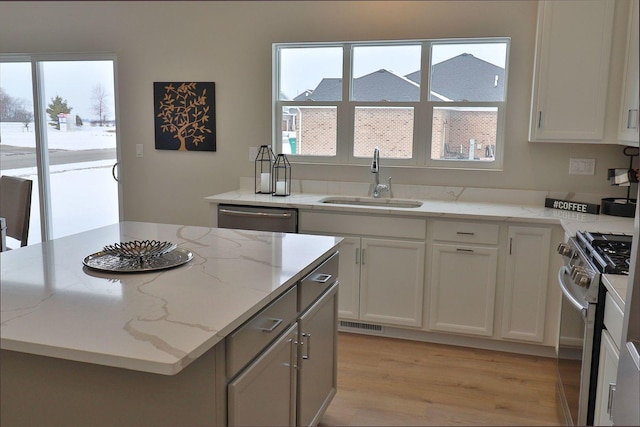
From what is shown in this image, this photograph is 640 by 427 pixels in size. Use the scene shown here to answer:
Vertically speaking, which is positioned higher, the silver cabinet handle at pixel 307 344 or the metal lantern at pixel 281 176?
the metal lantern at pixel 281 176

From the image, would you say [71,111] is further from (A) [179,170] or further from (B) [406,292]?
(B) [406,292]

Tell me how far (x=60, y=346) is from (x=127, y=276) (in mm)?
548

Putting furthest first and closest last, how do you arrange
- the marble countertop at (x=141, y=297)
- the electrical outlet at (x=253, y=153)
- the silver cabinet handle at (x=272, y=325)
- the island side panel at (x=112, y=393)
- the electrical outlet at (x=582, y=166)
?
1. the electrical outlet at (x=253, y=153)
2. the electrical outlet at (x=582, y=166)
3. the silver cabinet handle at (x=272, y=325)
4. the island side panel at (x=112, y=393)
5. the marble countertop at (x=141, y=297)

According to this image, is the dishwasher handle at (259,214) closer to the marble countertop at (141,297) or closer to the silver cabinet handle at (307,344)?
the marble countertop at (141,297)

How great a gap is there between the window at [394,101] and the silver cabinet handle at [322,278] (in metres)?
1.83

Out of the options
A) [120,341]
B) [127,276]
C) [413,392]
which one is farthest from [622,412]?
[413,392]

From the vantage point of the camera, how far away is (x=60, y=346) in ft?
3.96

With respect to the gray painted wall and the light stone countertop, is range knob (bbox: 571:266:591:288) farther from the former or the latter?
the gray painted wall

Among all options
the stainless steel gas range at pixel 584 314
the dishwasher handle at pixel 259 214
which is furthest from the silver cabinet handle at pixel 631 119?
the dishwasher handle at pixel 259 214

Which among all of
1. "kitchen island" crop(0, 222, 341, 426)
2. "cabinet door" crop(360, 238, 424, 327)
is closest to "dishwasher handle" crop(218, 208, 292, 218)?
"cabinet door" crop(360, 238, 424, 327)

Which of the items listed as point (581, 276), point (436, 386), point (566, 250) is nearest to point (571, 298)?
point (581, 276)

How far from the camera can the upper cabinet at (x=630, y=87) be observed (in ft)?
9.38

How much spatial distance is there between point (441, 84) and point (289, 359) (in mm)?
2484

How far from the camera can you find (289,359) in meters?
1.86
